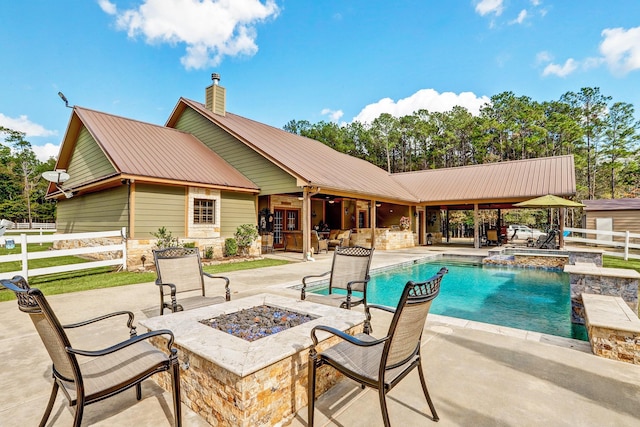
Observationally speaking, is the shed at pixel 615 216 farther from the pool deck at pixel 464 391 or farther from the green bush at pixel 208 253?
the green bush at pixel 208 253

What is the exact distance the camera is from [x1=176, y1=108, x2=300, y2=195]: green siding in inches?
449

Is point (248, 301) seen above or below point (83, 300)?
above

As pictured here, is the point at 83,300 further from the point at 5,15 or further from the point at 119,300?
the point at 5,15

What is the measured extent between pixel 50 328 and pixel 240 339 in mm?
1171

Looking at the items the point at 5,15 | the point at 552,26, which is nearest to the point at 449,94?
the point at 552,26

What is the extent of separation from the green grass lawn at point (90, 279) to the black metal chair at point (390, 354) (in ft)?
20.5

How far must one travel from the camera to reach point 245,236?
1131cm

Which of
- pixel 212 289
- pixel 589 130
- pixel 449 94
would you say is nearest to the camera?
pixel 212 289

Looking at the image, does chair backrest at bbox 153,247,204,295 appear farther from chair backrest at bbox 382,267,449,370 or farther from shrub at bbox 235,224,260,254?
shrub at bbox 235,224,260,254

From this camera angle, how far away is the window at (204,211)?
34.8 feet

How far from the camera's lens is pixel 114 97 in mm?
17422

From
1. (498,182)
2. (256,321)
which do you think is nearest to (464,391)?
(256,321)

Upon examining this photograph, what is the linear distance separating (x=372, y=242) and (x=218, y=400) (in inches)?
505

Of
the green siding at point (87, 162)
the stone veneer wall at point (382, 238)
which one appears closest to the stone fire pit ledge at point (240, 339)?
the green siding at point (87, 162)
